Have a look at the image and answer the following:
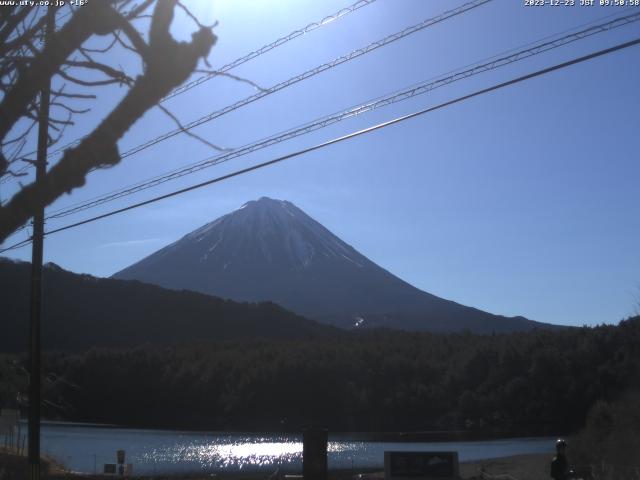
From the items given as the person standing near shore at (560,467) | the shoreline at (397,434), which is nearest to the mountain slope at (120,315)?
the shoreline at (397,434)

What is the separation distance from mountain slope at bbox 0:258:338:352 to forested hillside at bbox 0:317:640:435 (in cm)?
975

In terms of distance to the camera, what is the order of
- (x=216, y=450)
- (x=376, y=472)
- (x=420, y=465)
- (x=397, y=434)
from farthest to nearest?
1. (x=397, y=434)
2. (x=216, y=450)
3. (x=376, y=472)
4. (x=420, y=465)

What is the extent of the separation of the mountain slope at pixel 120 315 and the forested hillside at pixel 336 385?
9751mm

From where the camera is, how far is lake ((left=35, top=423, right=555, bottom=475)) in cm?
4116

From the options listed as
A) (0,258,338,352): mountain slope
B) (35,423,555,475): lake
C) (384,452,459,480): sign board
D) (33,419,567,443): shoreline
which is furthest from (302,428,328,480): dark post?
(0,258,338,352): mountain slope

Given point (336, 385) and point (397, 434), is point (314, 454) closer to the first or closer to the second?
point (397, 434)

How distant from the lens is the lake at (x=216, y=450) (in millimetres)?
41156

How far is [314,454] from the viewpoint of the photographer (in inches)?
869

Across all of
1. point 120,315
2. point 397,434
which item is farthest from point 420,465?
point 120,315

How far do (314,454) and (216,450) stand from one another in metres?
27.8

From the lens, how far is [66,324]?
92.1 meters

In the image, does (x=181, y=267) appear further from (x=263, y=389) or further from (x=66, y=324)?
(x=263, y=389)

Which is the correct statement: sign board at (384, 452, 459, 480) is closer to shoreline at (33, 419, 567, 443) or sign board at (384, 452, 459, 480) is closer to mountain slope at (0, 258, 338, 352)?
shoreline at (33, 419, 567, 443)

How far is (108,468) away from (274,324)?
79.2 metres
